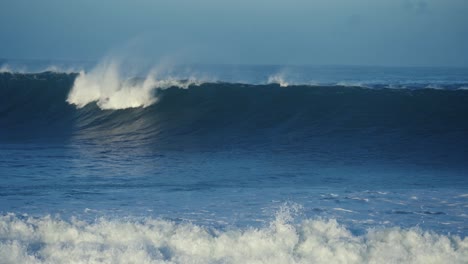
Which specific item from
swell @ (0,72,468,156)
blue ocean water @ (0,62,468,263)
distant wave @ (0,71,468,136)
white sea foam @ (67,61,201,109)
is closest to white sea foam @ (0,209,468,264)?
blue ocean water @ (0,62,468,263)

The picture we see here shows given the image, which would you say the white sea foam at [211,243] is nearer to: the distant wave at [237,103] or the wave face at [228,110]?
the wave face at [228,110]

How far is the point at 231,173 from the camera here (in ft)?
33.3

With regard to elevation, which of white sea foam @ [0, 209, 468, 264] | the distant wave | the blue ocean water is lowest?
white sea foam @ [0, 209, 468, 264]

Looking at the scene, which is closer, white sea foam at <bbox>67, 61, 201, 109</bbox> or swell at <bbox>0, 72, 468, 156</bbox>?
swell at <bbox>0, 72, 468, 156</bbox>

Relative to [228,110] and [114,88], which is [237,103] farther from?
[114,88]

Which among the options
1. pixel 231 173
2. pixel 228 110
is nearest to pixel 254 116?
pixel 228 110

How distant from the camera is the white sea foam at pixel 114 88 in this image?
19.4 m

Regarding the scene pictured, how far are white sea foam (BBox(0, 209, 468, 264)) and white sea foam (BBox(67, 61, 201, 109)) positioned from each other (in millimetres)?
12622

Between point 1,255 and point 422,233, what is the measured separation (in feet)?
14.6

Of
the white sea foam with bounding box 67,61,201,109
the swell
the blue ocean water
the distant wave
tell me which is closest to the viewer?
the blue ocean water

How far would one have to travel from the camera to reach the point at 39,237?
648 cm

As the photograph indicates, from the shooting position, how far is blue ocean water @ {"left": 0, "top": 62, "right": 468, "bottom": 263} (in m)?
6.20

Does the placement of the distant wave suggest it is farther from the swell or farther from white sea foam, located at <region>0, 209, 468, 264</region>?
white sea foam, located at <region>0, 209, 468, 264</region>

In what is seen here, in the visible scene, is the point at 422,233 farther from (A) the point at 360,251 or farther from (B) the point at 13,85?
(B) the point at 13,85
